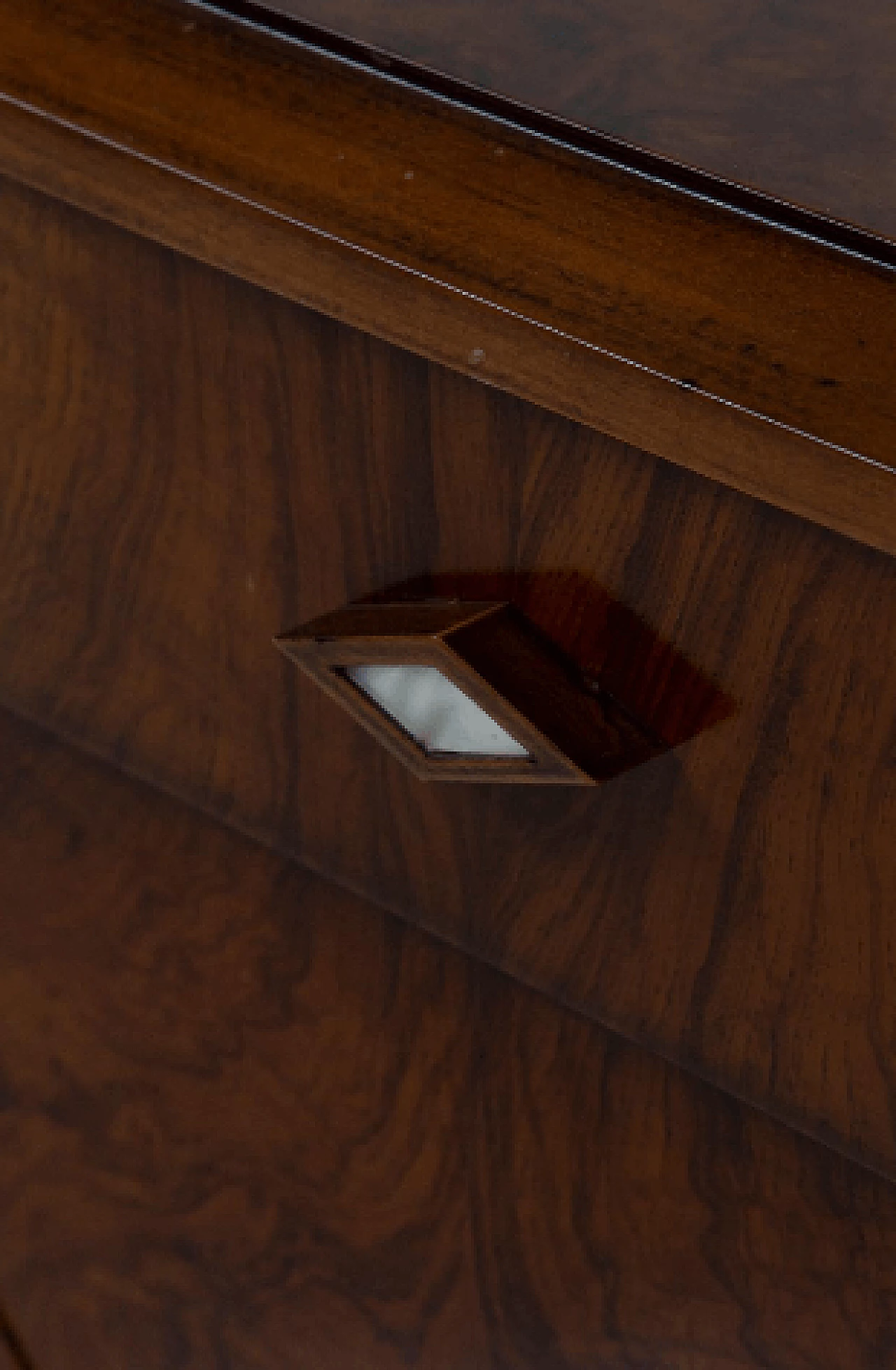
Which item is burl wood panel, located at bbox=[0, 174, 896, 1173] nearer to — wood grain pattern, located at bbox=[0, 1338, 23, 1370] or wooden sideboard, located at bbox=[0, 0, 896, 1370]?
wooden sideboard, located at bbox=[0, 0, 896, 1370]

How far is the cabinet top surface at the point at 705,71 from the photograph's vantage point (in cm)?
36

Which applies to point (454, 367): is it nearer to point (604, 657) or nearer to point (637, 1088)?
point (604, 657)

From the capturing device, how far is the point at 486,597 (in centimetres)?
44

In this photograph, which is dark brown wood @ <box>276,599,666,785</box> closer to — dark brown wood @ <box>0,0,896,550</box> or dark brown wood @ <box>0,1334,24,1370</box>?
dark brown wood @ <box>0,0,896,550</box>

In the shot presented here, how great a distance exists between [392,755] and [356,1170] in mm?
146

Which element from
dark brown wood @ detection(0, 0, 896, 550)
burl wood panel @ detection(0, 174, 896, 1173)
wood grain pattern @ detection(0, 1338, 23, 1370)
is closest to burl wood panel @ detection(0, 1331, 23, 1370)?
wood grain pattern @ detection(0, 1338, 23, 1370)

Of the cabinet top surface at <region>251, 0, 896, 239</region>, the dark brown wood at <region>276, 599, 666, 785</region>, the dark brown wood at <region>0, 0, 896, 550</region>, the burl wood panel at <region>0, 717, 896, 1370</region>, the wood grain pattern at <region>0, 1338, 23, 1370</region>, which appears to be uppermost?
the cabinet top surface at <region>251, 0, 896, 239</region>

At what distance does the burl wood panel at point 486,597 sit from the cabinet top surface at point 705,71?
76 mm

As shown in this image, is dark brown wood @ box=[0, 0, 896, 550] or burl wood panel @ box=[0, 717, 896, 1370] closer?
dark brown wood @ box=[0, 0, 896, 550]

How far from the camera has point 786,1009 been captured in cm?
46

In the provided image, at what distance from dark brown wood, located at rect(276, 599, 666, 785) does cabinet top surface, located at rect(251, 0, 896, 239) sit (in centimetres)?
14

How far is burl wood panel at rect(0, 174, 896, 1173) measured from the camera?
1.31 feet

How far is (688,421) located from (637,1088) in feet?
0.88

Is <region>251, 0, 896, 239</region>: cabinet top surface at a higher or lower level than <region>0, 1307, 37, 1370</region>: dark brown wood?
higher
